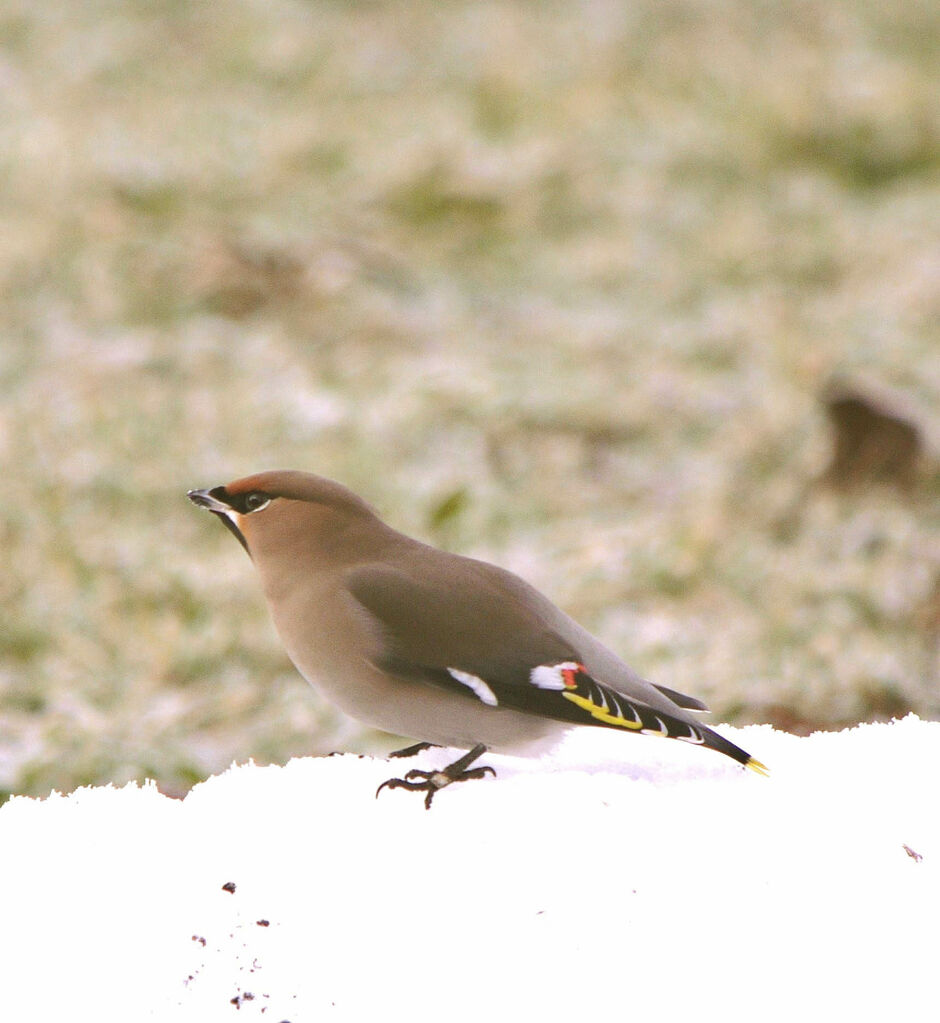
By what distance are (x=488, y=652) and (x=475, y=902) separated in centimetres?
57

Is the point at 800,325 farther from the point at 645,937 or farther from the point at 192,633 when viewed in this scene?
the point at 645,937

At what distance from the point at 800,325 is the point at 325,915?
703 centimetres

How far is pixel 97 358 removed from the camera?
7.86m

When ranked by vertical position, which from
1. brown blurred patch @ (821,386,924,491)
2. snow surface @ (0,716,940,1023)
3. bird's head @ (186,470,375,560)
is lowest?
snow surface @ (0,716,940,1023)

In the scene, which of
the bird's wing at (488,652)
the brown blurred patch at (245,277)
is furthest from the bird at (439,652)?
the brown blurred patch at (245,277)

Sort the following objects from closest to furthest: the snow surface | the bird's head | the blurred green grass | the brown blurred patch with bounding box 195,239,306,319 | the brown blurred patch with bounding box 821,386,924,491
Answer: the snow surface
the bird's head
the blurred green grass
the brown blurred patch with bounding box 821,386,924,491
the brown blurred patch with bounding box 195,239,306,319

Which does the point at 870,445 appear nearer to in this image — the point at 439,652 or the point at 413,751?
the point at 413,751

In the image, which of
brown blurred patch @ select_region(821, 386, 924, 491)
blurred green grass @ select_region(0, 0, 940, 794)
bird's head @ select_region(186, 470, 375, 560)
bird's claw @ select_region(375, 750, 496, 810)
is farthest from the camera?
brown blurred patch @ select_region(821, 386, 924, 491)

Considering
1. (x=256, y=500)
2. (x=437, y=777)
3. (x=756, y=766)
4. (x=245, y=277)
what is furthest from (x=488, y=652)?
(x=245, y=277)

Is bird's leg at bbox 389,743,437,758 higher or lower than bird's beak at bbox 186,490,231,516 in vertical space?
lower

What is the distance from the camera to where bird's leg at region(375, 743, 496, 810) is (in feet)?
9.40

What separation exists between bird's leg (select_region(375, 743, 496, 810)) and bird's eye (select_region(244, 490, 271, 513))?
65 centimetres

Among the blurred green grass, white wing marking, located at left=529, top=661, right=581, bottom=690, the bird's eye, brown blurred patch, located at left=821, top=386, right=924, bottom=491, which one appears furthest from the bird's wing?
brown blurred patch, located at left=821, top=386, right=924, bottom=491

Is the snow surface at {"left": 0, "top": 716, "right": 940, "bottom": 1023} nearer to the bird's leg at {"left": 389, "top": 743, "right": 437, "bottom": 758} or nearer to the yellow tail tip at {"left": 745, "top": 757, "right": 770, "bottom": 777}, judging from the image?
the yellow tail tip at {"left": 745, "top": 757, "right": 770, "bottom": 777}
